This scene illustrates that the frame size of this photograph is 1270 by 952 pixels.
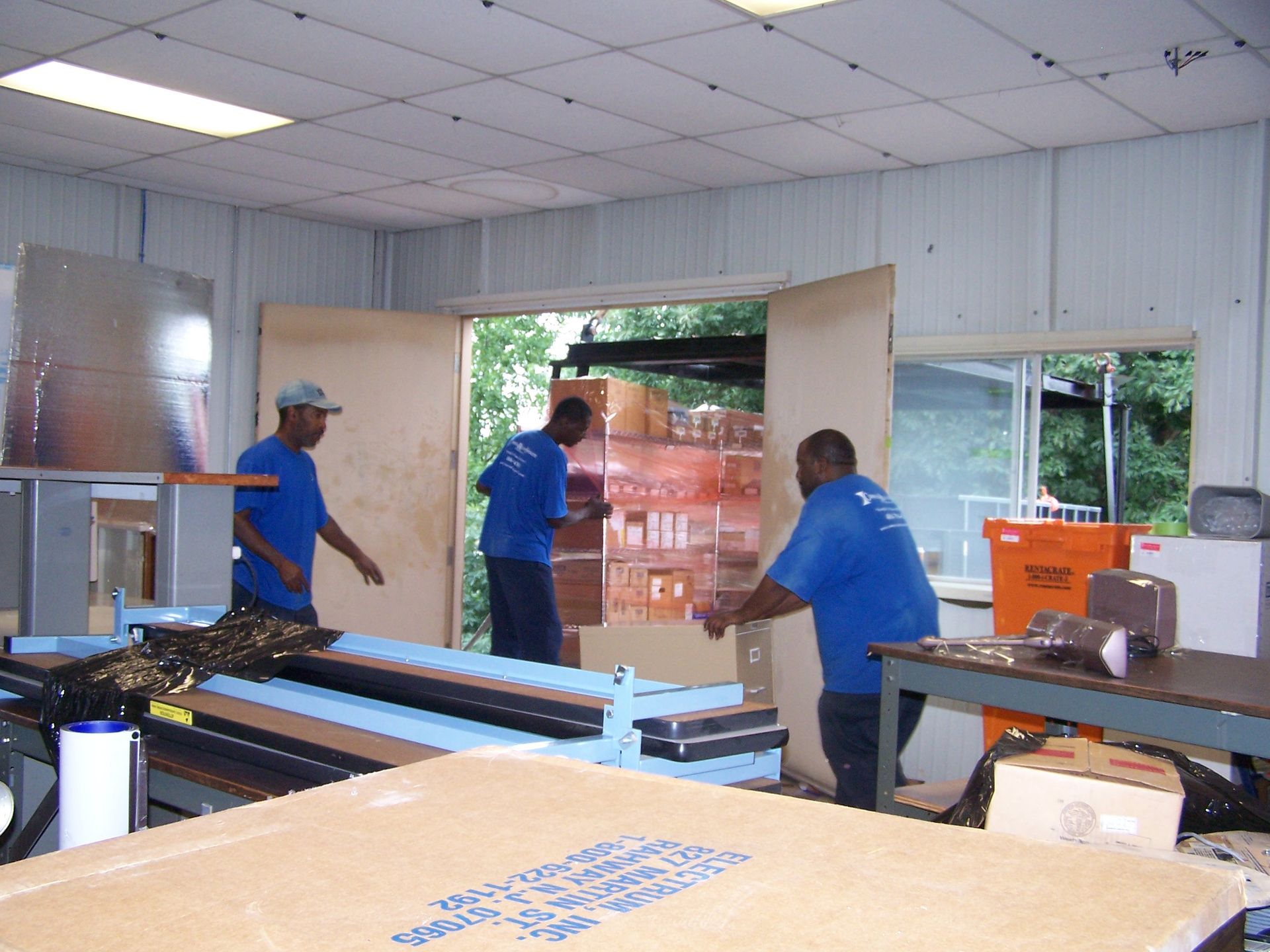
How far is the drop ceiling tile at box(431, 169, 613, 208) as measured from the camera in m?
6.07

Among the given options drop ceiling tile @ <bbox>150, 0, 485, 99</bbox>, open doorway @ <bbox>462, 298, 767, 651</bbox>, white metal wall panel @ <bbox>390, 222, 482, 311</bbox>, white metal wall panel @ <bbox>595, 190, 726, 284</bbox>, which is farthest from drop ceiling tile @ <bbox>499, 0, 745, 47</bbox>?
open doorway @ <bbox>462, 298, 767, 651</bbox>

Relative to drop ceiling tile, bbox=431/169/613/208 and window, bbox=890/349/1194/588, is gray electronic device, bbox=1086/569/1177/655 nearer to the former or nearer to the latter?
window, bbox=890/349/1194/588

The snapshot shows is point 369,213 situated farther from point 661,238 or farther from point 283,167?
point 661,238

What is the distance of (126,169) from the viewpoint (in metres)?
6.18

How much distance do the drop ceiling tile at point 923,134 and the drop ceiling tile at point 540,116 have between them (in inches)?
35.3

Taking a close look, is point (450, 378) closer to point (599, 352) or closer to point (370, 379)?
point (370, 379)

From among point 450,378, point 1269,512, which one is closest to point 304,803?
point 1269,512

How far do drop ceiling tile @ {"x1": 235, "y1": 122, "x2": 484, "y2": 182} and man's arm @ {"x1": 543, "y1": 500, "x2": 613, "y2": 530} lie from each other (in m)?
1.72

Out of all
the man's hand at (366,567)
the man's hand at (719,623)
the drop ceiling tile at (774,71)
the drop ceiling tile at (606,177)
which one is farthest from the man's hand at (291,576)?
the drop ceiling tile at (606,177)

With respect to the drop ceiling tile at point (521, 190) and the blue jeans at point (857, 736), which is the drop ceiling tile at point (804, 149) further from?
the blue jeans at point (857, 736)

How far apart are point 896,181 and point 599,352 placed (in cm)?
214

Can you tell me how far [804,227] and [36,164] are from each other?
13.9 ft

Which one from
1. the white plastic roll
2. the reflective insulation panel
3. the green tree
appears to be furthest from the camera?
the green tree

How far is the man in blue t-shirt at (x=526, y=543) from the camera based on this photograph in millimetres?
5582
